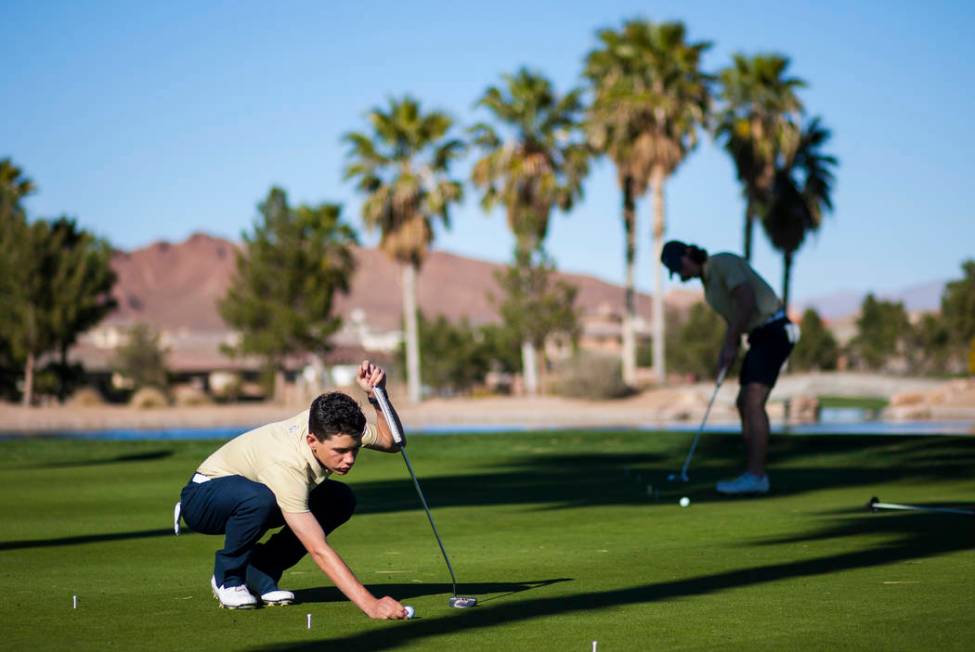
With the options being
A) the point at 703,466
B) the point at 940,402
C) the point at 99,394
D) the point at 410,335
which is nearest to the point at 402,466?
the point at 703,466

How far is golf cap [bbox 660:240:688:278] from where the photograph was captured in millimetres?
11367

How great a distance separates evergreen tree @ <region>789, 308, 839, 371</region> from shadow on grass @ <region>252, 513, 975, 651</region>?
247 ft

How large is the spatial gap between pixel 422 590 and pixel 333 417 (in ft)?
4.80

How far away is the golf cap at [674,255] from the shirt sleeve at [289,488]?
6.10 meters

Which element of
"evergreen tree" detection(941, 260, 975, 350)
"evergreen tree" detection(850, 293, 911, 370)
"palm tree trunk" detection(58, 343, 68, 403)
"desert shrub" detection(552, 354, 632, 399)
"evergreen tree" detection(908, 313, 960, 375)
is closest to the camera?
"desert shrub" detection(552, 354, 632, 399)

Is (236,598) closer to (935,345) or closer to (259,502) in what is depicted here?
(259,502)

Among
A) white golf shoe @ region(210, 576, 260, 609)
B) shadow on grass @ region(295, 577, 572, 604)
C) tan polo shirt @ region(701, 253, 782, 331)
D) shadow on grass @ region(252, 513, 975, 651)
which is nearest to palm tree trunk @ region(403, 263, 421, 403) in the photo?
tan polo shirt @ region(701, 253, 782, 331)

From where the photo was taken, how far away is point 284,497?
579 centimetres

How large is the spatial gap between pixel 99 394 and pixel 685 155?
80.7 ft

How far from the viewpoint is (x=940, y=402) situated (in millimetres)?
36938

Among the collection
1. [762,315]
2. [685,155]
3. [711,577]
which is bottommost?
[711,577]

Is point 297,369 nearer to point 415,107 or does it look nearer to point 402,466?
point 415,107

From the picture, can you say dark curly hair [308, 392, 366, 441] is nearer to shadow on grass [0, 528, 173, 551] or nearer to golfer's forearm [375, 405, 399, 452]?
golfer's forearm [375, 405, 399, 452]

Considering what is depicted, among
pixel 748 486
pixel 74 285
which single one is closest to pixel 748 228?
pixel 74 285
